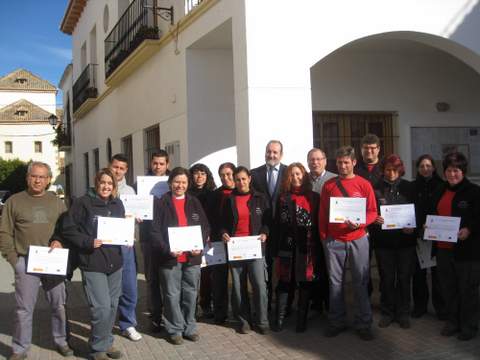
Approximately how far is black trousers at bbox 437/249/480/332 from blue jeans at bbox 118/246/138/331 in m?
3.05

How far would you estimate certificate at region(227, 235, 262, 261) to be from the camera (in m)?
4.97

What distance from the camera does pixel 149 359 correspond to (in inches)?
Result: 182

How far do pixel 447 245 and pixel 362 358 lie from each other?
1.37 meters

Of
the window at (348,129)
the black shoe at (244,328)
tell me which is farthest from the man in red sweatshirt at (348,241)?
the window at (348,129)

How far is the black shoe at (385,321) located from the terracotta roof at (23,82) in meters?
58.8

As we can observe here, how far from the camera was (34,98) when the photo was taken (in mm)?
58375

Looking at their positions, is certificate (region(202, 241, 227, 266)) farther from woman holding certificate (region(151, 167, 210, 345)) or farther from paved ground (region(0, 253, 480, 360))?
paved ground (region(0, 253, 480, 360))

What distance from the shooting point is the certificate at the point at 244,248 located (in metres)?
4.97

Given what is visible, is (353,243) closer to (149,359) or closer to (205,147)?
(149,359)

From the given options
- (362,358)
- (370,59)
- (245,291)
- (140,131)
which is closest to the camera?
(362,358)

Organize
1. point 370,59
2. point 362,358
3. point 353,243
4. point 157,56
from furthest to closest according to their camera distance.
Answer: point 157,56, point 370,59, point 353,243, point 362,358

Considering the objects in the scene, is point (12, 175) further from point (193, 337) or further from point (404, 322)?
point (404, 322)

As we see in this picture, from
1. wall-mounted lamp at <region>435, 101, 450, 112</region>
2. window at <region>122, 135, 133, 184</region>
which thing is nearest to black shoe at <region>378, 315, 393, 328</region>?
wall-mounted lamp at <region>435, 101, 450, 112</region>

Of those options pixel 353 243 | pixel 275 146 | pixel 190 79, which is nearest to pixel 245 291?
pixel 353 243
